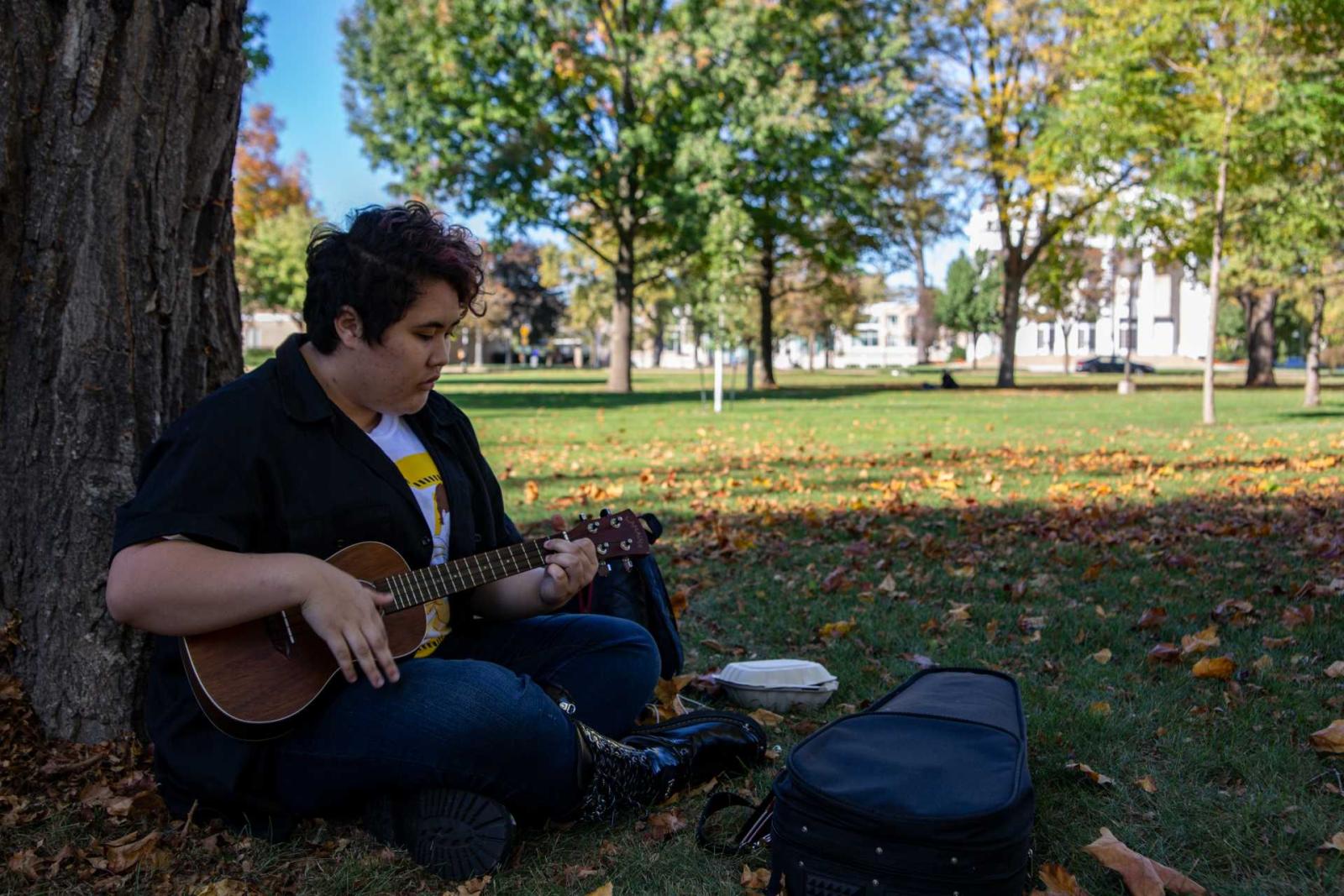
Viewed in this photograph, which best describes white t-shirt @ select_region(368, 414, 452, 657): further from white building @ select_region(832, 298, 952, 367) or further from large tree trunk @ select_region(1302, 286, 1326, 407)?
white building @ select_region(832, 298, 952, 367)

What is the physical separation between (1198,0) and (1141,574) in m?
13.9

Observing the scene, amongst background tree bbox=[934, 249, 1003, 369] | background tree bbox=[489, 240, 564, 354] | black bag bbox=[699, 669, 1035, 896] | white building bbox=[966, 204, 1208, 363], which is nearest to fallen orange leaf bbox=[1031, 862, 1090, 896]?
black bag bbox=[699, 669, 1035, 896]

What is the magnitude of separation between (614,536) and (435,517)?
0.51 m

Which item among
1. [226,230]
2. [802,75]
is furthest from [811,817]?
[802,75]

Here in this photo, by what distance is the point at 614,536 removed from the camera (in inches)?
124

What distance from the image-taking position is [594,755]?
2959mm

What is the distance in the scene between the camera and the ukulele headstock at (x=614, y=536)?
3.15m

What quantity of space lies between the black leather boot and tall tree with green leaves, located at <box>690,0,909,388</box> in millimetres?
23540

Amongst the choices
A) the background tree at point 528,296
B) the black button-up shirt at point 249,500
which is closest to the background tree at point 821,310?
the background tree at point 528,296

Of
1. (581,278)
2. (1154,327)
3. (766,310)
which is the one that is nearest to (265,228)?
(581,278)

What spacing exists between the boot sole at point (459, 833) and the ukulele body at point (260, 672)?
0.39 meters

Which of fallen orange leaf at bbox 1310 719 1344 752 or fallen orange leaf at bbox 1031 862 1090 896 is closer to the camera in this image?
fallen orange leaf at bbox 1031 862 1090 896

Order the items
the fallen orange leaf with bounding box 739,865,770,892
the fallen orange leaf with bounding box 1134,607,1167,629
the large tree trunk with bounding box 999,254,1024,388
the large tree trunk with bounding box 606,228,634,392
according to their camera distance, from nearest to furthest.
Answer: the fallen orange leaf with bounding box 739,865,770,892 < the fallen orange leaf with bounding box 1134,607,1167,629 < the large tree trunk with bounding box 606,228,634,392 < the large tree trunk with bounding box 999,254,1024,388

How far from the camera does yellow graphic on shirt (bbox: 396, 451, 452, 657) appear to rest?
10.1 feet
